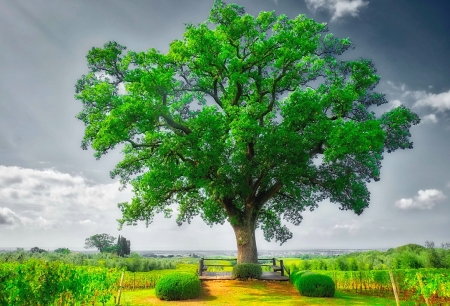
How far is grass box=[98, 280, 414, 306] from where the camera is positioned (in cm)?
1548

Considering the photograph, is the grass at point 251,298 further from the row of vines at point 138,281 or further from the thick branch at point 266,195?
the row of vines at point 138,281

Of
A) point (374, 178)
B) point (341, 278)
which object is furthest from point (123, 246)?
point (374, 178)

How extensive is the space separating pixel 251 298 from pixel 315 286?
11.3ft

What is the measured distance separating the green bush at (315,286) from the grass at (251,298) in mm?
406

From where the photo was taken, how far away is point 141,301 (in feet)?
53.4

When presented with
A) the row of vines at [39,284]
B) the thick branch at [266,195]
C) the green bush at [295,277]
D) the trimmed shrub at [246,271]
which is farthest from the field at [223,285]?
the thick branch at [266,195]

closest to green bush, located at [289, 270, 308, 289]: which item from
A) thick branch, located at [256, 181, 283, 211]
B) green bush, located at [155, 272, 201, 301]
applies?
thick branch, located at [256, 181, 283, 211]

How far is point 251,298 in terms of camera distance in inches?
640

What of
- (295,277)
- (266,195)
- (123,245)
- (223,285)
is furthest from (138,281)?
(123,245)

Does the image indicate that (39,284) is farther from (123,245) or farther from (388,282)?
(123,245)

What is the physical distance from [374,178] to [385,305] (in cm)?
848

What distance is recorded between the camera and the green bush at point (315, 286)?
1717cm

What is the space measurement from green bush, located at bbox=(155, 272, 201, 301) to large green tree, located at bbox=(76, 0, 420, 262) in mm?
5826

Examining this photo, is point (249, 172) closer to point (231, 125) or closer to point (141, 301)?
point (231, 125)
